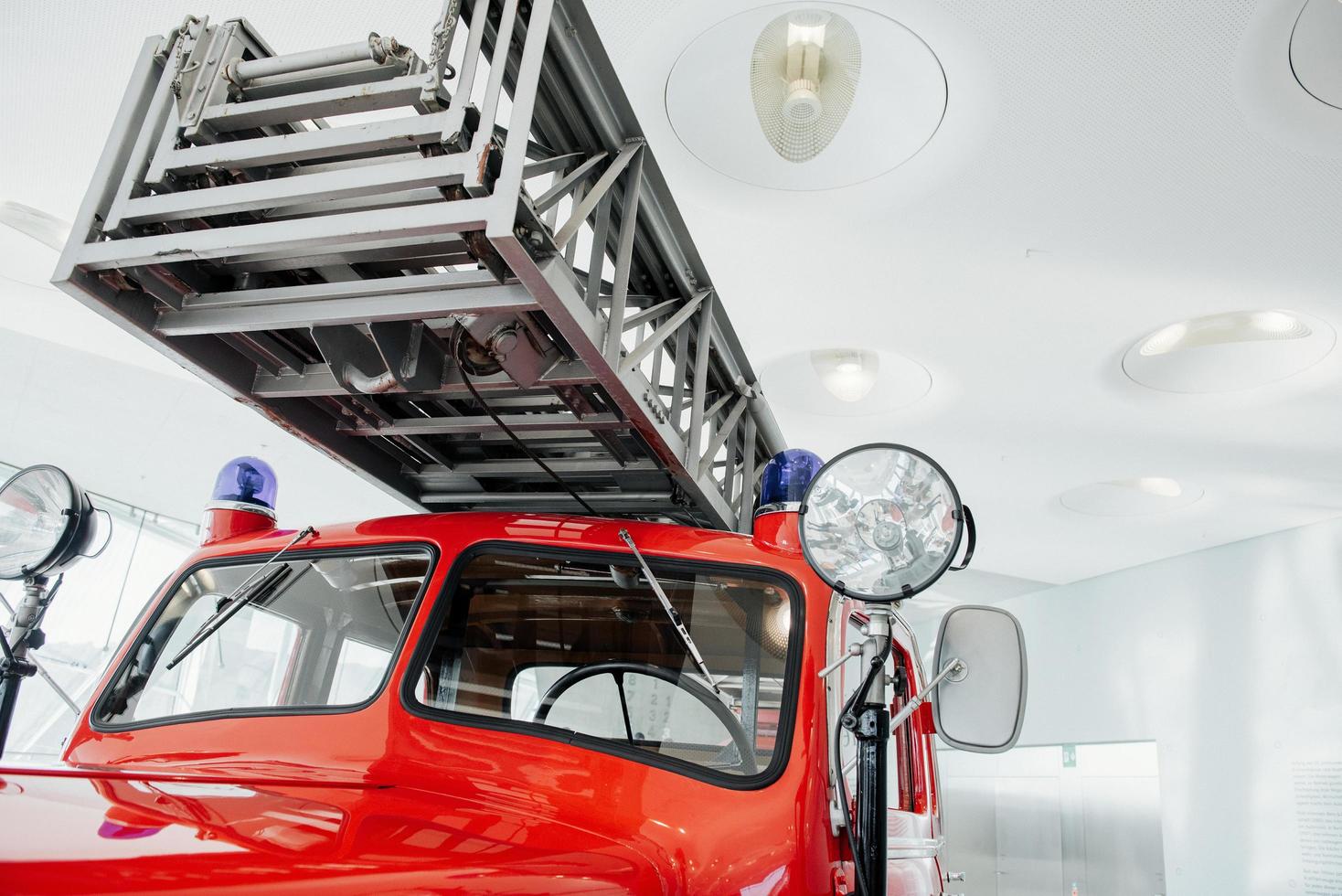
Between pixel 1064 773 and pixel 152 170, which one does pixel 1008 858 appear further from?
pixel 152 170

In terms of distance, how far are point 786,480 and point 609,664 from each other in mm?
603

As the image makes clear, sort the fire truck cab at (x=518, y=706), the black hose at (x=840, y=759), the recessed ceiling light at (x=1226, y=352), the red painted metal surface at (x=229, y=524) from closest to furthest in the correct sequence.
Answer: the fire truck cab at (x=518, y=706) < the black hose at (x=840, y=759) < the red painted metal surface at (x=229, y=524) < the recessed ceiling light at (x=1226, y=352)

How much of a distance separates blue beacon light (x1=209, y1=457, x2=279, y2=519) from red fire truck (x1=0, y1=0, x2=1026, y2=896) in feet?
0.04

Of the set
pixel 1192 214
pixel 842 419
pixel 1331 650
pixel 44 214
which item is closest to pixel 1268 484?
pixel 1331 650

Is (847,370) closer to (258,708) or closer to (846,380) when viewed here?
(846,380)

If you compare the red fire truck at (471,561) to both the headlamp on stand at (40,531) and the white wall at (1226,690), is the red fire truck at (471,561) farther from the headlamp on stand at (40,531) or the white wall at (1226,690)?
the white wall at (1226,690)

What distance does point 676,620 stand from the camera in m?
1.99

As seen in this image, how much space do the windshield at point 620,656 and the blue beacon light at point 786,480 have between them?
0.23 meters

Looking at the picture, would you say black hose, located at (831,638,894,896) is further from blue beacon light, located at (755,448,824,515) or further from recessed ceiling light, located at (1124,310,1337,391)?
recessed ceiling light, located at (1124,310,1337,391)

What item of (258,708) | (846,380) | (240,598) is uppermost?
(846,380)

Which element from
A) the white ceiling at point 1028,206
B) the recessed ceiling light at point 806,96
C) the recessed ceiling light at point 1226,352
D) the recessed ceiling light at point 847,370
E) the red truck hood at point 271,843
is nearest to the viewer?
the red truck hood at point 271,843

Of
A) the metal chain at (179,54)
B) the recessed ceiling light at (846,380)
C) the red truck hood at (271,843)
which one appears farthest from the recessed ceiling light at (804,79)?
the red truck hood at (271,843)

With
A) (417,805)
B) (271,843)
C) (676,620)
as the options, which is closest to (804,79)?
(676,620)

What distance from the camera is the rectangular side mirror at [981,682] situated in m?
1.67
